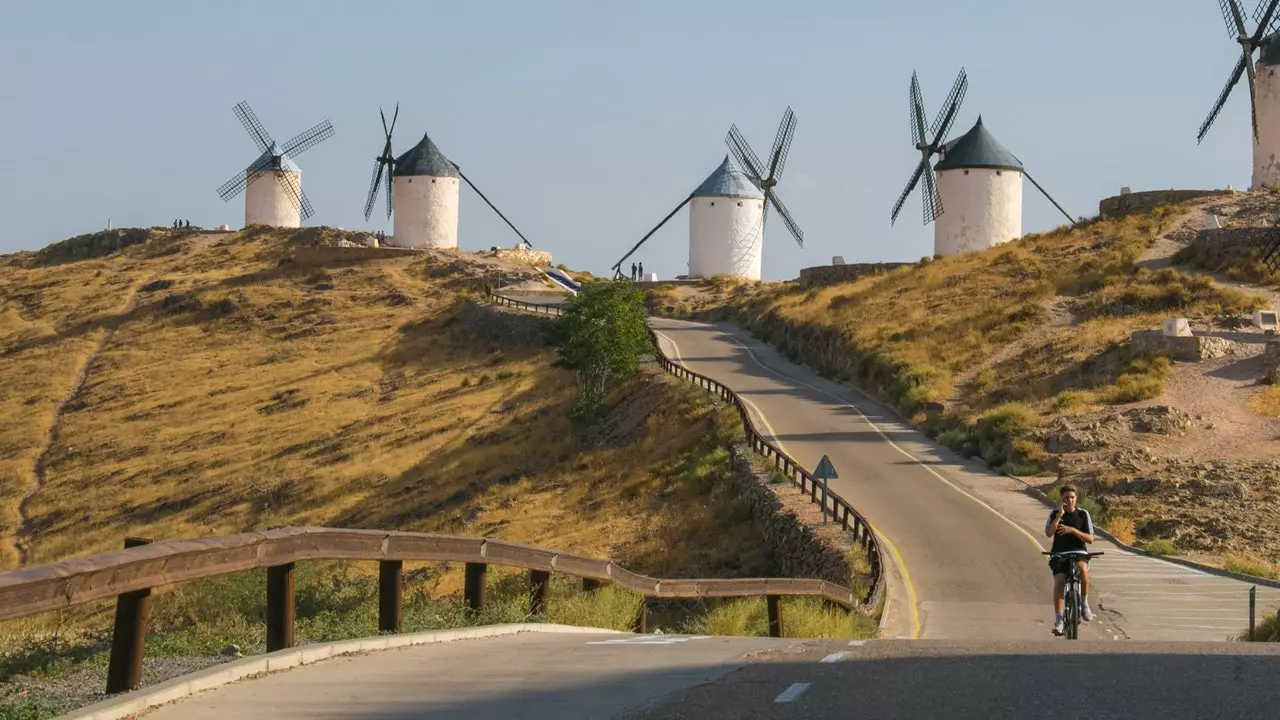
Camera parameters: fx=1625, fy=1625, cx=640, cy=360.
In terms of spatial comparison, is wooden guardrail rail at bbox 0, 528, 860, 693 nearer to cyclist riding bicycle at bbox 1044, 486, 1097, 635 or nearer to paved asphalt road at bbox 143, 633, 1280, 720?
paved asphalt road at bbox 143, 633, 1280, 720

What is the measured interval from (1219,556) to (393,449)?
105ft

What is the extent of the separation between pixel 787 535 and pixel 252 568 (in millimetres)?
20223

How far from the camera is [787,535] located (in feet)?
99.3

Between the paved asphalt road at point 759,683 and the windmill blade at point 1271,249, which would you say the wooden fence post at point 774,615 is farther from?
the windmill blade at point 1271,249

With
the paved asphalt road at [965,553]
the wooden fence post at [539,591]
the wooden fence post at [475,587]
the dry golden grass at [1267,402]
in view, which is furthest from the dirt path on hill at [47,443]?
the dry golden grass at [1267,402]

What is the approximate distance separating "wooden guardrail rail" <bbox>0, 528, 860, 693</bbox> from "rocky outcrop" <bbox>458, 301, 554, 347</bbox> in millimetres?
51894

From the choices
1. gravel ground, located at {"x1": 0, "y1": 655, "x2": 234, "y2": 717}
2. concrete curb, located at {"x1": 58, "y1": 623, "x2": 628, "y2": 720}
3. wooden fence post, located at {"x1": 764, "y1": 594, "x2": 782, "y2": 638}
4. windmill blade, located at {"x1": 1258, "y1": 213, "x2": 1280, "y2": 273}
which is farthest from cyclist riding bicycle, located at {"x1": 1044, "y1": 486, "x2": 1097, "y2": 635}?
windmill blade, located at {"x1": 1258, "y1": 213, "x2": 1280, "y2": 273}

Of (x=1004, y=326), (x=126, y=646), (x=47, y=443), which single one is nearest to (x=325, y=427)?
(x=47, y=443)

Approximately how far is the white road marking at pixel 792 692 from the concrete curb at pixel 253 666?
3312mm

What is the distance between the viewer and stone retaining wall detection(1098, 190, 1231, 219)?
6650cm

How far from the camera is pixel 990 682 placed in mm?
10422

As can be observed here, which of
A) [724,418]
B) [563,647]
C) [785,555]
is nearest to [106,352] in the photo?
[724,418]

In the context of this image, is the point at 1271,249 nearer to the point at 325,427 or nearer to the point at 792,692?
the point at 325,427

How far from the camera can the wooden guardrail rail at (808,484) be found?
24578 millimetres
